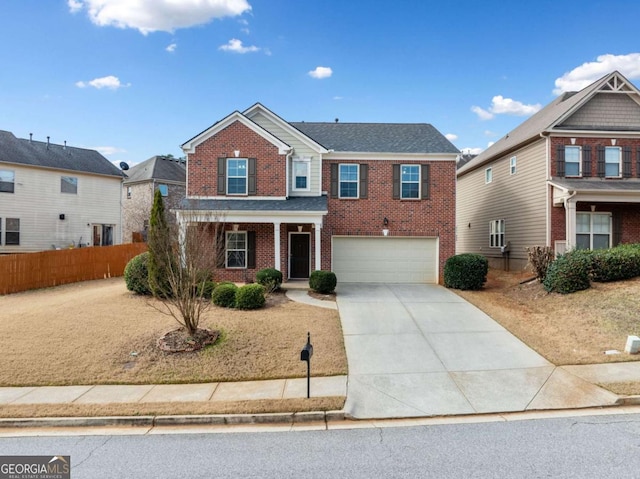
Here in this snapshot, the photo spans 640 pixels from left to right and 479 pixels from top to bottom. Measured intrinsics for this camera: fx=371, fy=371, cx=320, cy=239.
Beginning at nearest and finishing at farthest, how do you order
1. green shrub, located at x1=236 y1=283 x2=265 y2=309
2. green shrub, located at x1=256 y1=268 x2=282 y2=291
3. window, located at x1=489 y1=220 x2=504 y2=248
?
green shrub, located at x1=236 y1=283 x2=265 y2=309, green shrub, located at x1=256 y1=268 x2=282 y2=291, window, located at x1=489 y1=220 x2=504 y2=248

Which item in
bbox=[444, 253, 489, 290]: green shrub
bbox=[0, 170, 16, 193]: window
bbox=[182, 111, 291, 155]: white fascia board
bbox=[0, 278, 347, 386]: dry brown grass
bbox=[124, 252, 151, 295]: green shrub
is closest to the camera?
→ bbox=[0, 278, 347, 386]: dry brown grass

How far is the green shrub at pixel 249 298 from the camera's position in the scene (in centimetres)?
1081

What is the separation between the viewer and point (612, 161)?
16.3 meters

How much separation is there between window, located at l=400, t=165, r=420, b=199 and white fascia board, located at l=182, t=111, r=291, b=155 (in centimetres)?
506

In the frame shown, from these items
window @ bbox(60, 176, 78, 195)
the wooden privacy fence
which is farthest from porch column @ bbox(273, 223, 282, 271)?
window @ bbox(60, 176, 78, 195)

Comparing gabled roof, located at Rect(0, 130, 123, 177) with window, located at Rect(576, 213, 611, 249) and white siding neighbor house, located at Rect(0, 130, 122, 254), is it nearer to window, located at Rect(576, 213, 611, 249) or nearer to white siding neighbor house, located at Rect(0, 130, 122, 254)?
white siding neighbor house, located at Rect(0, 130, 122, 254)

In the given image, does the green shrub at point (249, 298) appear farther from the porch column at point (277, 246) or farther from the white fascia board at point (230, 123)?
the white fascia board at point (230, 123)

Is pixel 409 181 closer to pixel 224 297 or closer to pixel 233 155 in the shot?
pixel 233 155

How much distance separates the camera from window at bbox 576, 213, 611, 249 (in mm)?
16422

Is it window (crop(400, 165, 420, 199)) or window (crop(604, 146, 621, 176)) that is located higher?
window (crop(604, 146, 621, 176))

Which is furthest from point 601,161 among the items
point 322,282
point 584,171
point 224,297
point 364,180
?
point 224,297

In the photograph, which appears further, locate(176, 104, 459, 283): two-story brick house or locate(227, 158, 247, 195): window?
locate(227, 158, 247, 195): window

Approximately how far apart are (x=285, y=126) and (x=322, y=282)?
Result: 7.29 m

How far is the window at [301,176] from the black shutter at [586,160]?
12.0m
